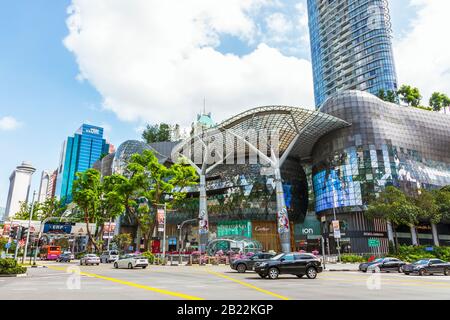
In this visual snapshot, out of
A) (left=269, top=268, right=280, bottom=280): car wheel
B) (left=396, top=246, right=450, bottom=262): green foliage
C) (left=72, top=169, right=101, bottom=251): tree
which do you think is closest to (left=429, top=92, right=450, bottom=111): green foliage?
(left=396, top=246, right=450, bottom=262): green foliage

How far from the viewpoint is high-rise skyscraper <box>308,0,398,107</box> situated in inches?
5064

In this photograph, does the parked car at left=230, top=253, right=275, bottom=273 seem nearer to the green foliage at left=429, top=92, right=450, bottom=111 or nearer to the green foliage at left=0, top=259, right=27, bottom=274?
the green foliage at left=0, top=259, right=27, bottom=274

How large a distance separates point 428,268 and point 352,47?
13130cm

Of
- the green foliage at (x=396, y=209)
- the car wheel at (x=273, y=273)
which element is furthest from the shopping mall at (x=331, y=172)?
the car wheel at (x=273, y=273)

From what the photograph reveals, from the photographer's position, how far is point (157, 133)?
381 feet

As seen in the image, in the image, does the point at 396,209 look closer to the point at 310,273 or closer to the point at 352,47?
the point at 310,273

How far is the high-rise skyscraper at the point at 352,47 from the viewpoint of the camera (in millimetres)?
128625

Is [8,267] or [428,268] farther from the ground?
[8,267]

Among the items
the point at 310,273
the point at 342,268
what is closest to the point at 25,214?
the point at 342,268

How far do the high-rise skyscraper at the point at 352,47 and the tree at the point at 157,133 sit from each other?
77.2 metres

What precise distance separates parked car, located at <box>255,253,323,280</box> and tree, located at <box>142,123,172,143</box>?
9725cm

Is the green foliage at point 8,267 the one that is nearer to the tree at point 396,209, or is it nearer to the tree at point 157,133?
the tree at point 396,209

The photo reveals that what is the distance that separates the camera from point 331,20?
150625mm
